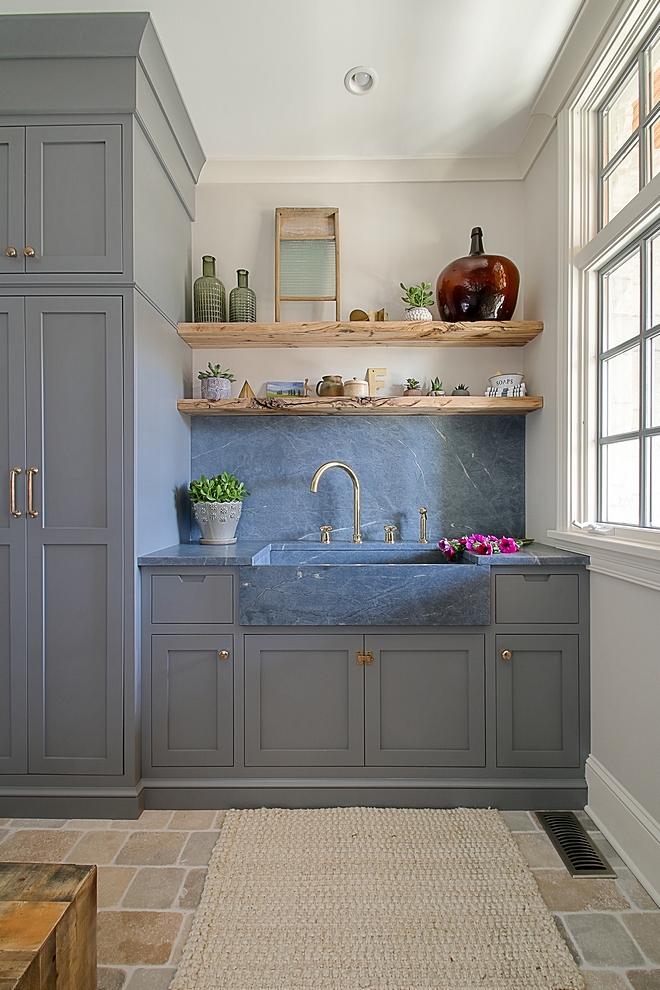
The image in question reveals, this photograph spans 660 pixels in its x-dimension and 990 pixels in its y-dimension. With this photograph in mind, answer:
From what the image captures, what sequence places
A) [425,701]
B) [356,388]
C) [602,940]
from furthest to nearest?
1. [356,388]
2. [425,701]
3. [602,940]

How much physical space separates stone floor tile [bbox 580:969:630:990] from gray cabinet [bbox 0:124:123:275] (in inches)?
94.1

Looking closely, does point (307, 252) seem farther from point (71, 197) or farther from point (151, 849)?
point (151, 849)

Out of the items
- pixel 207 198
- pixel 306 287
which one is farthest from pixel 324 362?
pixel 207 198

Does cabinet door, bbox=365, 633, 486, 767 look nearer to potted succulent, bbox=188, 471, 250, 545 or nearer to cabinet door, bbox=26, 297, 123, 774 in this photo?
potted succulent, bbox=188, 471, 250, 545

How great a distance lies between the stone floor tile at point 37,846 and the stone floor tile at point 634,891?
164 centimetres

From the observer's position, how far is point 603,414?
84.2 inches

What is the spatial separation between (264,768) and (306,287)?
205cm

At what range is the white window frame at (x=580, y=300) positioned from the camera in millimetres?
2027

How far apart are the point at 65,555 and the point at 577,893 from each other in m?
1.89

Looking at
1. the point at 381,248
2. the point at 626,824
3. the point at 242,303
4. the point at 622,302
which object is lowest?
the point at 626,824

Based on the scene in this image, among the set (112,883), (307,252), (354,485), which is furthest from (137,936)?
(307,252)

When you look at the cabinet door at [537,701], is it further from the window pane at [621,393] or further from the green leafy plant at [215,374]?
the green leafy plant at [215,374]

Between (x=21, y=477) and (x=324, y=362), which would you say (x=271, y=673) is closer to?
(x=21, y=477)

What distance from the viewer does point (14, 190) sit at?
200cm
